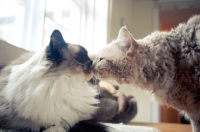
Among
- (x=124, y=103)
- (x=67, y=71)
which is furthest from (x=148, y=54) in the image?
(x=124, y=103)

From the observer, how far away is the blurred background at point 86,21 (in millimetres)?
1853

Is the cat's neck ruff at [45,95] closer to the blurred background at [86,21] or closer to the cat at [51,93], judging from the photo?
the cat at [51,93]

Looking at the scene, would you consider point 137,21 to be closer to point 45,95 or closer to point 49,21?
point 49,21

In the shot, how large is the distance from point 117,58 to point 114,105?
3.42 ft

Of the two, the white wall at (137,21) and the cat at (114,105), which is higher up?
the white wall at (137,21)

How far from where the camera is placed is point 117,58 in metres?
1.17

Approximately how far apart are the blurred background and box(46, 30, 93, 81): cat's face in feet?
1.40

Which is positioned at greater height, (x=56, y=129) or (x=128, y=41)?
(x=128, y=41)

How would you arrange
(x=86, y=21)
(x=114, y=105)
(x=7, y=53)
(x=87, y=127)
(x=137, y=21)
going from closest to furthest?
(x=87, y=127), (x=7, y=53), (x=114, y=105), (x=86, y=21), (x=137, y=21)

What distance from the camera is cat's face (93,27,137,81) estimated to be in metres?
1.15

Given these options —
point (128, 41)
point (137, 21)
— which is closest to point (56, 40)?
point (128, 41)

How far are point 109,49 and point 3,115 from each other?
631mm

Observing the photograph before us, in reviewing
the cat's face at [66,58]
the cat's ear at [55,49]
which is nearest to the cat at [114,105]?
the cat's face at [66,58]

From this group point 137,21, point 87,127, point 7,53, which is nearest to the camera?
point 87,127
